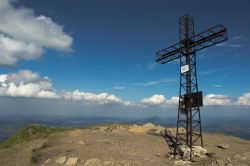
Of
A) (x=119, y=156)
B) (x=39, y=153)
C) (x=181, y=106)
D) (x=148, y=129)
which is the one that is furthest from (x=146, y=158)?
(x=148, y=129)

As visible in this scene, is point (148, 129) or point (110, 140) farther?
point (148, 129)

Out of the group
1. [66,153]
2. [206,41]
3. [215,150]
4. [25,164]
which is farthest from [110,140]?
[206,41]

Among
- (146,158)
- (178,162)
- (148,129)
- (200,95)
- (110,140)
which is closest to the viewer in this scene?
(178,162)

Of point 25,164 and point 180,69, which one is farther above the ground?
point 180,69

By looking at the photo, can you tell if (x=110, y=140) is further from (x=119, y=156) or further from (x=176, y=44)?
(x=176, y=44)

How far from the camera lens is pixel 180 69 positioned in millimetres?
28688

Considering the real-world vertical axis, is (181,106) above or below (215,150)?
above

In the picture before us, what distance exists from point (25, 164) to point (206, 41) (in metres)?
25.5

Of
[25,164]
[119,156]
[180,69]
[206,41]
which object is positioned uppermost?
[206,41]

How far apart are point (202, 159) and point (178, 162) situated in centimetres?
261

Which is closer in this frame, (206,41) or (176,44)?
(206,41)

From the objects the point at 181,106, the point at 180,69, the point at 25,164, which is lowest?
the point at 25,164

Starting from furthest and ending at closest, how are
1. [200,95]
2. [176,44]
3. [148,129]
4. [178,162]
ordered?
[148,129] → [176,44] → [200,95] → [178,162]

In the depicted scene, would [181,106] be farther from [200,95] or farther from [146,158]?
[146,158]
